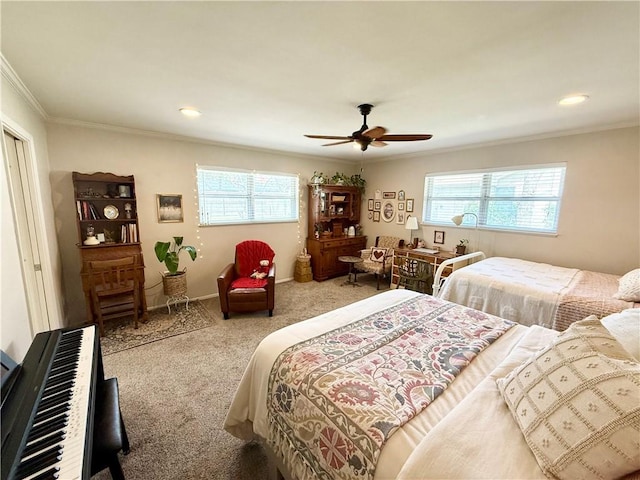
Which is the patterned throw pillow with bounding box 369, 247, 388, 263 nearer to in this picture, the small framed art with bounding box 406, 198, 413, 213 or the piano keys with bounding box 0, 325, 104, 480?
the small framed art with bounding box 406, 198, 413, 213

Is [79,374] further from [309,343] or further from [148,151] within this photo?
[148,151]

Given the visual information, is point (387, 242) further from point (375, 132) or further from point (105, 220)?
point (105, 220)

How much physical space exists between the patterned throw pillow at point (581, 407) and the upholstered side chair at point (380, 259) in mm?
3572

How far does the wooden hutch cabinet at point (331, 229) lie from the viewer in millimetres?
4965

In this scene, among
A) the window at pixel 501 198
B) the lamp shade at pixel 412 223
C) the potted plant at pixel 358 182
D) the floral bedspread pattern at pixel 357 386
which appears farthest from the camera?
the potted plant at pixel 358 182

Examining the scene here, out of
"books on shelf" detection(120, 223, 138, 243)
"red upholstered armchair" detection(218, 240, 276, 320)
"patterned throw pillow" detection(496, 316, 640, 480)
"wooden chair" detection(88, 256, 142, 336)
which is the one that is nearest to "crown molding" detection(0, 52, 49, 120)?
"books on shelf" detection(120, 223, 138, 243)

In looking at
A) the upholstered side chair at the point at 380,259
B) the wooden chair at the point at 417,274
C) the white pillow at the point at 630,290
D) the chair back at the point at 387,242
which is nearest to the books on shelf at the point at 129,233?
the upholstered side chair at the point at 380,259

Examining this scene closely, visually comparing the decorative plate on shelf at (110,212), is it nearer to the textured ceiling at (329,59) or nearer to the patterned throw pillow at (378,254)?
the textured ceiling at (329,59)

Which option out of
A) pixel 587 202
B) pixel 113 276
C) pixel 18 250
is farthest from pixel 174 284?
pixel 587 202

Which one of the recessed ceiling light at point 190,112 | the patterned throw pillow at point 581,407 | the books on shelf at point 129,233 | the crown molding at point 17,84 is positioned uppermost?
the recessed ceiling light at point 190,112

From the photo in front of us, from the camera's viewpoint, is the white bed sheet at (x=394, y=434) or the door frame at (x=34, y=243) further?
the door frame at (x=34, y=243)

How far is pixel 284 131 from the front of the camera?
3.29 meters

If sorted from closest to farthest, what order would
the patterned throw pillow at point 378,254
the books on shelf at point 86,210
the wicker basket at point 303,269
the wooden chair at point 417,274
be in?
the books on shelf at point 86,210, the wooden chair at point 417,274, the patterned throw pillow at point 378,254, the wicker basket at point 303,269

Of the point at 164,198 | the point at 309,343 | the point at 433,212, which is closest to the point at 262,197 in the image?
the point at 164,198
